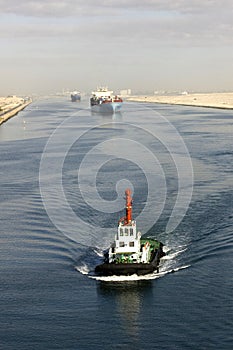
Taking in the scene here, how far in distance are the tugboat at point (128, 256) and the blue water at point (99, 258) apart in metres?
0.74

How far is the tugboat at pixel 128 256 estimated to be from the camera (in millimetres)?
36750

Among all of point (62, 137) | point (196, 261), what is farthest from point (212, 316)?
point (62, 137)

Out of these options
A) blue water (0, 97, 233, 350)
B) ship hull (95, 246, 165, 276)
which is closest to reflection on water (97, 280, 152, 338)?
blue water (0, 97, 233, 350)

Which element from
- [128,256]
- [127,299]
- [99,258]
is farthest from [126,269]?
[99,258]

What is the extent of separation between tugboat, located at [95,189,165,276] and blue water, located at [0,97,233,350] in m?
0.74

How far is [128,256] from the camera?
1494 inches

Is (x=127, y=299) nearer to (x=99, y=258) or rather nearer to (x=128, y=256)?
(x=128, y=256)

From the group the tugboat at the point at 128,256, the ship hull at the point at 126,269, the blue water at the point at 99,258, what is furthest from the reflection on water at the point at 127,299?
the tugboat at the point at 128,256

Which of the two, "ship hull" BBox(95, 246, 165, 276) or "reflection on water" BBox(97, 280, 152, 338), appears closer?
"reflection on water" BBox(97, 280, 152, 338)

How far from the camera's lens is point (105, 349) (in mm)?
27906

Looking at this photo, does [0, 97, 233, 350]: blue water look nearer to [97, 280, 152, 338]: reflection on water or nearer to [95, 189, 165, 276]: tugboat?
[97, 280, 152, 338]: reflection on water

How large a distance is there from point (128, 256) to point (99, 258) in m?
3.84

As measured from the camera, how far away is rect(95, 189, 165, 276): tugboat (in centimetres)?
3675

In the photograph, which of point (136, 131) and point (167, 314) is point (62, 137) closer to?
point (136, 131)
